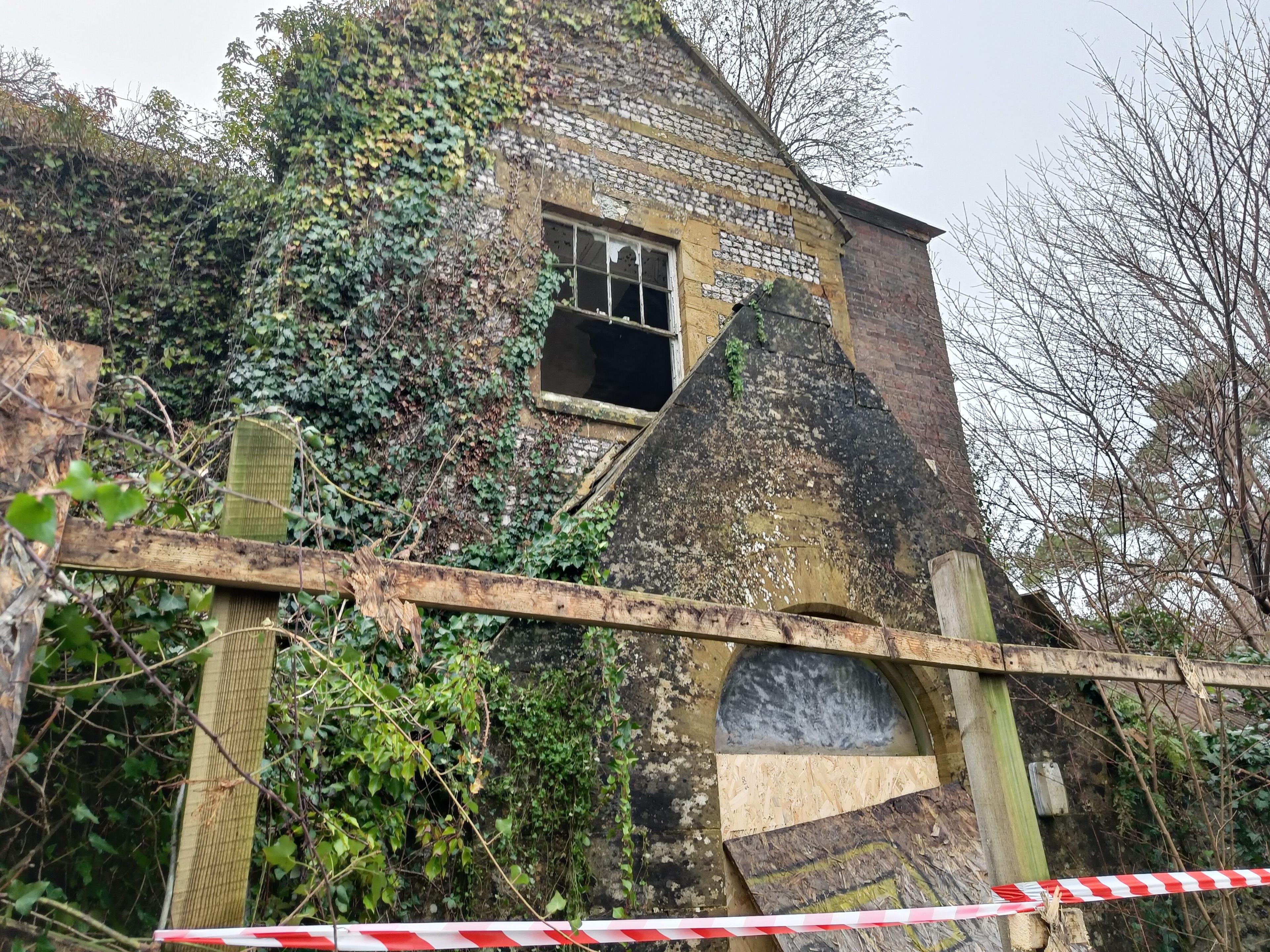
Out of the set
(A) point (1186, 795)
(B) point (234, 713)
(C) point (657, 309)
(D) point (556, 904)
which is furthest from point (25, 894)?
(C) point (657, 309)

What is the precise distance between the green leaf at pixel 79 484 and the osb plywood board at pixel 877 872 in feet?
12.0

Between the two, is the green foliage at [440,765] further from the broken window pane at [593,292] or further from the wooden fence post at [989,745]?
the broken window pane at [593,292]

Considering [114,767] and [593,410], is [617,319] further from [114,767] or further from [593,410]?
[114,767]

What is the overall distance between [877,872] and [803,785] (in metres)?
0.65

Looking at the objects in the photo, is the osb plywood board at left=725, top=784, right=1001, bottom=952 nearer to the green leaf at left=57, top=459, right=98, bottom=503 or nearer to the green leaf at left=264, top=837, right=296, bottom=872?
the green leaf at left=264, top=837, right=296, bottom=872

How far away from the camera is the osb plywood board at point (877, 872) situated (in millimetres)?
4148

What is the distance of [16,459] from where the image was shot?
5.93ft

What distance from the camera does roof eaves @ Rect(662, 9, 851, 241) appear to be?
991 centimetres

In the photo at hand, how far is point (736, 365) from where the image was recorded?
5.24 meters

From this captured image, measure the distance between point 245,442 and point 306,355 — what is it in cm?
494

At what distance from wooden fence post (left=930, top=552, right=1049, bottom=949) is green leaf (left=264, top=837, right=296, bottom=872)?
7.69 feet

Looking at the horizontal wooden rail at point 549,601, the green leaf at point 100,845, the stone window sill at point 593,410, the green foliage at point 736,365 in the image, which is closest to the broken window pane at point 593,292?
the stone window sill at point 593,410

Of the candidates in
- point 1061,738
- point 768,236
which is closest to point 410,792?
point 1061,738

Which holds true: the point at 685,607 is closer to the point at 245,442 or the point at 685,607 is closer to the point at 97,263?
the point at 245,442
